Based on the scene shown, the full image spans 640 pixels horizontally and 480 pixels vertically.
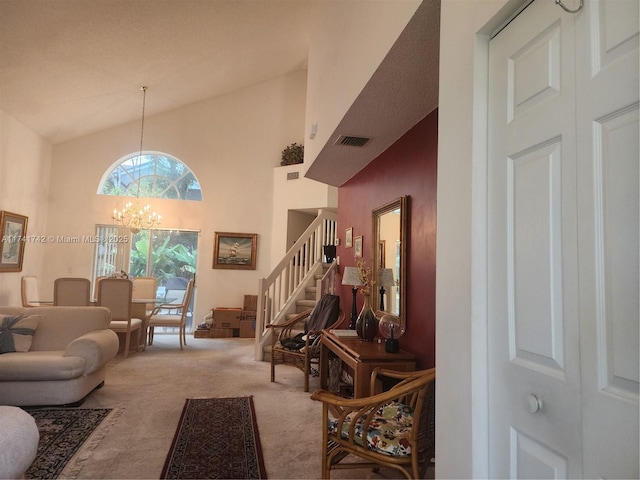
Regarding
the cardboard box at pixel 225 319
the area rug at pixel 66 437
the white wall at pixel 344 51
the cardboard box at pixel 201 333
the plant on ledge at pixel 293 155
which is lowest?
the cardboard box at pixel 201 333

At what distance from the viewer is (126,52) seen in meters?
5.55

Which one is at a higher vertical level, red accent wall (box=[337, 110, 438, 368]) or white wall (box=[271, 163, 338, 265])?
white wall (box=[271, 163, 338, 265])

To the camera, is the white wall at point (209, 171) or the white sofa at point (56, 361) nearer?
the white sofa at point (56, 361)

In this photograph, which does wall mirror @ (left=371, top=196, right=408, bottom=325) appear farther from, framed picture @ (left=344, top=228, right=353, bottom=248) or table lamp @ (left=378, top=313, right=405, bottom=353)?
framed picture @ (left=344, top=228, right=353, bottom=248)

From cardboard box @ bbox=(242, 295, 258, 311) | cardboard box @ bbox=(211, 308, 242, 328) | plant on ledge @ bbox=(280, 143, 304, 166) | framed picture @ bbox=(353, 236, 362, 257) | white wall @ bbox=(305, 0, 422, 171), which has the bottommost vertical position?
cardboard box @ bbox=(211, 308, 242, 328)

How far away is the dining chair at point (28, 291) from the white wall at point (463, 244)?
657 centimetres

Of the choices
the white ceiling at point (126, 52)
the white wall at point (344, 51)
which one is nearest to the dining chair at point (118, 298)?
the white ceiling at point (126, 52)

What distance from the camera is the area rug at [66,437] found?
2.33 m

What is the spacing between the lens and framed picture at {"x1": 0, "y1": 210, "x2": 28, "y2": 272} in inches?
244

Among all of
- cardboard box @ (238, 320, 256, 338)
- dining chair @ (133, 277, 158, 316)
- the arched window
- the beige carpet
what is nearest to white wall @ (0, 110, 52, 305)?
the arched window

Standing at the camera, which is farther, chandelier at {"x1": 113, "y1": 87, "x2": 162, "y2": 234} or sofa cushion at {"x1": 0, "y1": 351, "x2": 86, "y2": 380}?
chandelier at {"x1": 113, "y1": 87, "x2": 162, "y2": 234}

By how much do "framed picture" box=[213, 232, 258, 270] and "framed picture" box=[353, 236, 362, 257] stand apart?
13.1ft

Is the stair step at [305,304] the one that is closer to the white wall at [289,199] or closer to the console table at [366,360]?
the white wall at [289,199]

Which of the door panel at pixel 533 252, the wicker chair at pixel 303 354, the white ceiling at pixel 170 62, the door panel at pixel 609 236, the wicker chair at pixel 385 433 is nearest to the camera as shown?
the door panel at pixel 609 236
